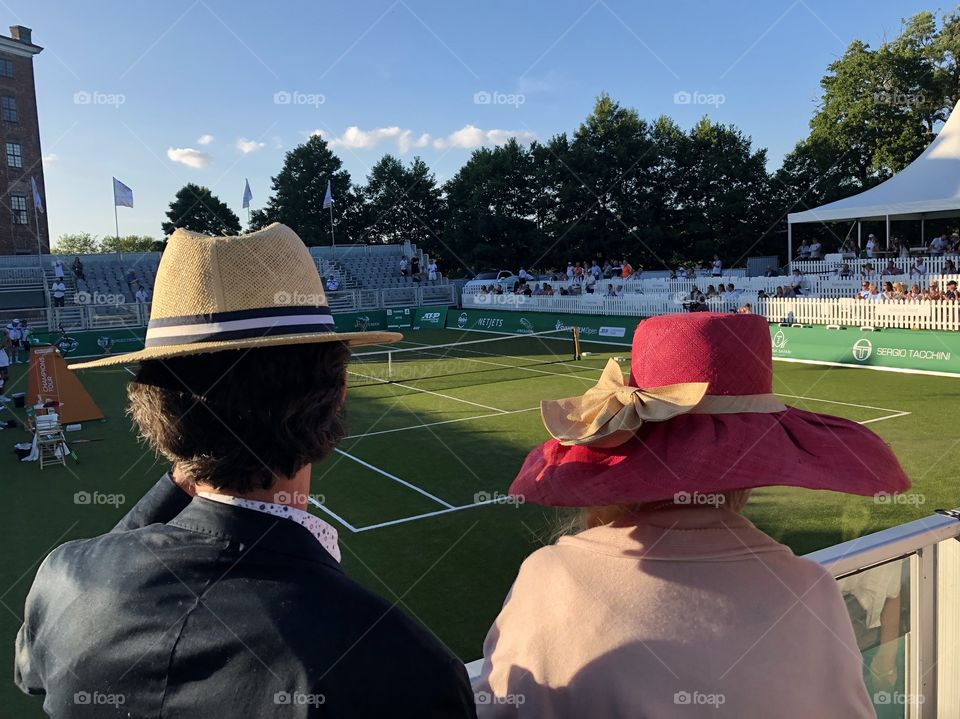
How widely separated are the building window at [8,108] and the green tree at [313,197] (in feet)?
81.4

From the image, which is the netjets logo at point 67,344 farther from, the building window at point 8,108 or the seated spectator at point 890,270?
the building window at point 8,108

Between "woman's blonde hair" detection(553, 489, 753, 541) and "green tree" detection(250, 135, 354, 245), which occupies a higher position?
"green tree" detection(250, 135, 354, 245)

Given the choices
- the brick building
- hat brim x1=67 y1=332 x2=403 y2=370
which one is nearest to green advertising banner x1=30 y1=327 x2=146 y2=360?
hat brim x1=67 y1=332 x2=403 y2=370

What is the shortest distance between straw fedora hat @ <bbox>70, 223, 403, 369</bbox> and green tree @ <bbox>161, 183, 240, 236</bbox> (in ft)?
293

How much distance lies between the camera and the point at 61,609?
1.70 metres

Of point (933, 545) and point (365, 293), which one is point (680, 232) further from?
point (933, 545)

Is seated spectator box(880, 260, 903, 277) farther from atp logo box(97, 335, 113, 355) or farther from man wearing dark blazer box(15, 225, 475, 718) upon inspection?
man wearing dark blazer box(15, 225, 475, 718)

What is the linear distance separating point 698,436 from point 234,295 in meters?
1.28

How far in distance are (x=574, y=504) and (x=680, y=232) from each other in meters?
60.5

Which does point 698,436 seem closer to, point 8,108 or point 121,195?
point 121,195

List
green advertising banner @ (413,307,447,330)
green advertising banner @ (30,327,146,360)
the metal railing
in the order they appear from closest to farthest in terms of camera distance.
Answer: the metal railing < green advertising banner @ (30,327,146,360) < green advertising banner @ (413,307,447,330)

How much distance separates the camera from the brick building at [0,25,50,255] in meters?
65.9

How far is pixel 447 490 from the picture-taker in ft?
35.7

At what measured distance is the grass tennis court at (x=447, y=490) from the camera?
25.2ft
